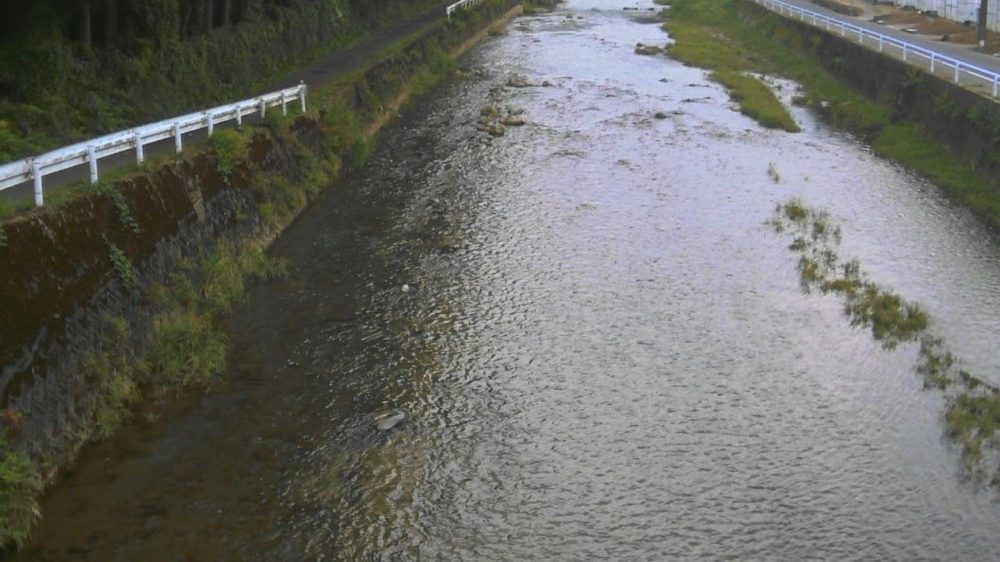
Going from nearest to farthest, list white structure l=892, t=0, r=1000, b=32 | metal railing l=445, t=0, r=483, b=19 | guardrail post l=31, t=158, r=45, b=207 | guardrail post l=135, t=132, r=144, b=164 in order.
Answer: guardrail post l=31, t=158, r=45, b=207
guardrail post l=135, t=132, r=144, b=164
white structure l=892, t=0, r=1000, b=32
metal railing l=445, t=0, r=483, b=19

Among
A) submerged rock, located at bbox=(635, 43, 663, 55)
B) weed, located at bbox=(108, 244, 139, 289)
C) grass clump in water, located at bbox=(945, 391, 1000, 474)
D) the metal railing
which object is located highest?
the metal railing

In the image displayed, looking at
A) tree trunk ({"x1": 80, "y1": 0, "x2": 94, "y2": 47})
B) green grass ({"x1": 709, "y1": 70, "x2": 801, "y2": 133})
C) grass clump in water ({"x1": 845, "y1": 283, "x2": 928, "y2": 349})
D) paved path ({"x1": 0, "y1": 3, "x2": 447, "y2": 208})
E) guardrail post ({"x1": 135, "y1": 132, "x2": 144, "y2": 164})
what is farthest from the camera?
green grass ({"x1": 709, "y1": 70, "x2": 801, "y2": 133})

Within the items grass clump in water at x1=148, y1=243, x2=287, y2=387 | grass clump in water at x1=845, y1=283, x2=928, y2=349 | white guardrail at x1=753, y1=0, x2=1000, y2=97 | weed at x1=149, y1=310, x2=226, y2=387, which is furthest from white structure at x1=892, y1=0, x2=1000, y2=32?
weed at x1=149, y1=310, x2=226, y2=387

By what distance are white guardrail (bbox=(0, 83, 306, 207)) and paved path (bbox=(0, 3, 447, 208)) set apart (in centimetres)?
24

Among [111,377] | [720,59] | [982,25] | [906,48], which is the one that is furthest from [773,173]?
[720,59]

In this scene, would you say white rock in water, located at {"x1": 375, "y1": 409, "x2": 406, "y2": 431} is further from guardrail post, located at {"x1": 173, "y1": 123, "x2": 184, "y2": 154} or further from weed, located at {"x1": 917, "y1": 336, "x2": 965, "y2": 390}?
weed, located at {"x1": 917, "y1": 336, "x2": 965, "y2": 390}

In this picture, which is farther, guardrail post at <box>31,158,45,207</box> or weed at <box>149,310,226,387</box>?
weed at <box>149,310,226,387</box>

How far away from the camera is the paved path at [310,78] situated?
15.7 m

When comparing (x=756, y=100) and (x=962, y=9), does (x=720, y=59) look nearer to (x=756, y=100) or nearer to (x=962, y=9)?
(x=962, y=9)

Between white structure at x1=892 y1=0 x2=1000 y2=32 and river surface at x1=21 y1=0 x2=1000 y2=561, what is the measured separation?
1859cm

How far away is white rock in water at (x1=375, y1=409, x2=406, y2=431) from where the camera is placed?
14.5 m

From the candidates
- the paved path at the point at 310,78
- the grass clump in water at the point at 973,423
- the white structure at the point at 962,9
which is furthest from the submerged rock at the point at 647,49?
the grass clump in water at the point at 973,423

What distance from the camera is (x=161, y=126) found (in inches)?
744

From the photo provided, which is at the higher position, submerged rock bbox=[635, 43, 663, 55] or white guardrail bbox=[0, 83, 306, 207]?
white guardrail bbox=[0, 83, 306, 207]
